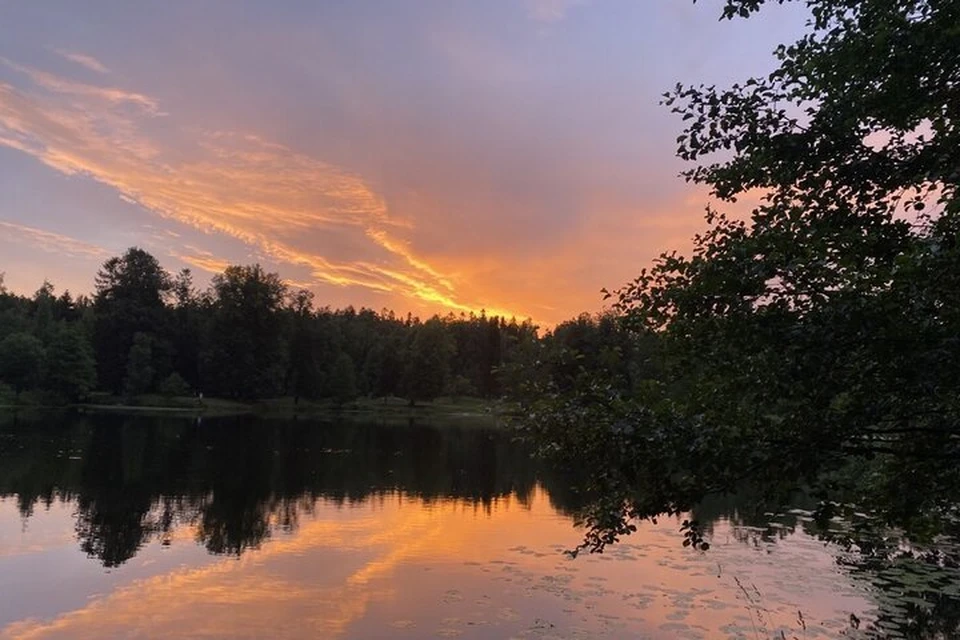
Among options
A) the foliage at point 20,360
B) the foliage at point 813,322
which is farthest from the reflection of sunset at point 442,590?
the foliage at point 20,360

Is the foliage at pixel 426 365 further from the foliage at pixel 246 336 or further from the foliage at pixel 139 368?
the foliage at pixel 139 368

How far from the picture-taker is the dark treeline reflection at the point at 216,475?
23.2 meters

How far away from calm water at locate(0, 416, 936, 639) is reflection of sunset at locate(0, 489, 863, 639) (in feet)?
0.19

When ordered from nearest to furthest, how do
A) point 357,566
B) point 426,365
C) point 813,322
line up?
point 813,322
point 357,566
point 426,365

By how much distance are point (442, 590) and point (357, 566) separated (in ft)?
10.3

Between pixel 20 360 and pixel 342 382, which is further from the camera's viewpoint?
pixel 342 382

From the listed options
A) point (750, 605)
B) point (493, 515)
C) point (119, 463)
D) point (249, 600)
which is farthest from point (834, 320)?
point (119, 463)

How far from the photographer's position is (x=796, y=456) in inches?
242

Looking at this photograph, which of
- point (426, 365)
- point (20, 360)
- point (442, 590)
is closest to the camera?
point (442, 590)

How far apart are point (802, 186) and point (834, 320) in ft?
7.45

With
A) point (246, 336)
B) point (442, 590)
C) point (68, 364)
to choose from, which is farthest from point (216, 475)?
point (246, 336)

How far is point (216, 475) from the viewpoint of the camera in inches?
1331

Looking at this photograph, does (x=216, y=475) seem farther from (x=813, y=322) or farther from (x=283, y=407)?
(x=283, y=407)

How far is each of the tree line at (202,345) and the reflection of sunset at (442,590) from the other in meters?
61.2
